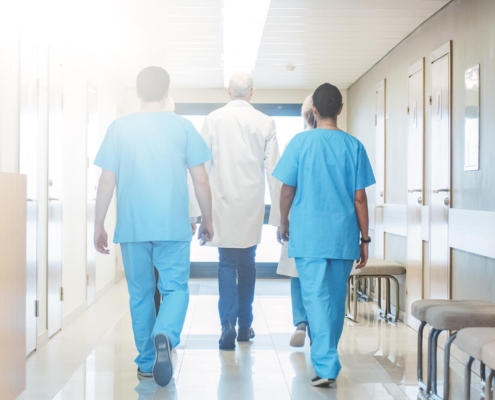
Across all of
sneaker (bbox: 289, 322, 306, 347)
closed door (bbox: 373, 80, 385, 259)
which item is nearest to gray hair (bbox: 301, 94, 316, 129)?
sneaker (bbox: 289, 322, 306, 347)

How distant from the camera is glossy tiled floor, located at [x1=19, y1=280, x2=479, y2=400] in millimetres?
3340

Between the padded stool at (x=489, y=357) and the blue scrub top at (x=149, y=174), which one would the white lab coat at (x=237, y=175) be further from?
the padded stool at (x=489, y=357)

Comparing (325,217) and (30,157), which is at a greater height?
(30,157)

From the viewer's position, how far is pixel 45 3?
4.71m

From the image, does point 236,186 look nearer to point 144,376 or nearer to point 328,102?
point 328,102

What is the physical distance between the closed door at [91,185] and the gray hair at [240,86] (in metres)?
2.21

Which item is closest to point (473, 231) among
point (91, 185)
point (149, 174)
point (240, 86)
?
point (240, 86)

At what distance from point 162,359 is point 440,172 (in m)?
2.47

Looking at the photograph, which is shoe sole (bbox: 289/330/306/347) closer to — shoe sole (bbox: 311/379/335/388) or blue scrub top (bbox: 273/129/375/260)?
shoe sole (bbox: 311/379/335/388)

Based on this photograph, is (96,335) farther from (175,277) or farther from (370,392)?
(370,392)

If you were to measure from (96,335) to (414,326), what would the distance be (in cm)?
228

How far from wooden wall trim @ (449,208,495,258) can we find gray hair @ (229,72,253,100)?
4.78ft

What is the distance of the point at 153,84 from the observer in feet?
11.5

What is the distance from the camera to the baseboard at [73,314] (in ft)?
17.3
